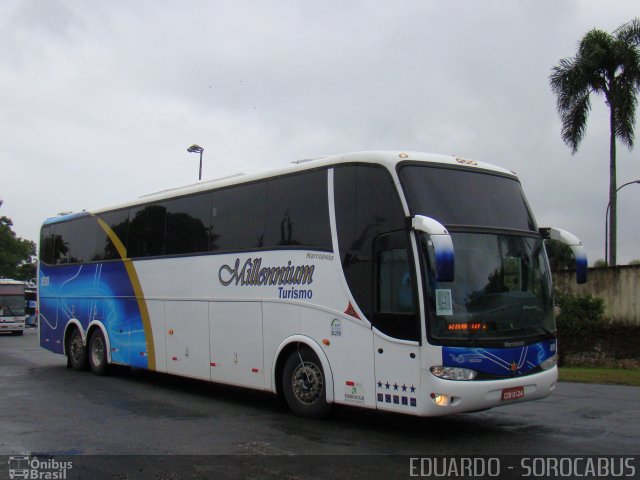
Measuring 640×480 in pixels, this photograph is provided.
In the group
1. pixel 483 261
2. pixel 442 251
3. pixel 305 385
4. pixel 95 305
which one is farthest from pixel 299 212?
pixel 95 305

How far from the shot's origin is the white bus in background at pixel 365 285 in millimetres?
7879

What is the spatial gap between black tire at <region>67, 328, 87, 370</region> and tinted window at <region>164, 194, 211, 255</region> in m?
4.67

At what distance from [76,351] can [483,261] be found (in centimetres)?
1128

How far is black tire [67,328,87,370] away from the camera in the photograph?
15758mm

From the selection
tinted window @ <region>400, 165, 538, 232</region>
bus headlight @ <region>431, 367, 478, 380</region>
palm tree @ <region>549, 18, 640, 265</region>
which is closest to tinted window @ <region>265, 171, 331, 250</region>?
tinted window @ <region>400, 165, 538, 232</region>

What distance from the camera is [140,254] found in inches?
531

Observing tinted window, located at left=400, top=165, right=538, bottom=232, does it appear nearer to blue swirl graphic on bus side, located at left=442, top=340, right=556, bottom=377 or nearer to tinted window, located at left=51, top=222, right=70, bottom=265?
blue swirl graphic on bus side, located at left=442, top=340, right=556, bottom=377

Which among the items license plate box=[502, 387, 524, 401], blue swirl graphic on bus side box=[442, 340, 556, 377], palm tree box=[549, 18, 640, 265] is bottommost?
license plate box=[502, 387, 524, 401]

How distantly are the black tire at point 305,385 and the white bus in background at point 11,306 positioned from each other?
34.5 meters

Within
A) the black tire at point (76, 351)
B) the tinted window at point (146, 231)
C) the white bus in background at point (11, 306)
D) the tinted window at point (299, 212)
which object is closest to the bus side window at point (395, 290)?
the tinted window at point (299, 212)

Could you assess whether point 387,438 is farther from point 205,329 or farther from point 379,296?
point 205,329

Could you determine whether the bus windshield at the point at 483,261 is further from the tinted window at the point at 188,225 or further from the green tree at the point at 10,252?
the green tree at the point at 10,252

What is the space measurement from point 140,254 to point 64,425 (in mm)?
4945

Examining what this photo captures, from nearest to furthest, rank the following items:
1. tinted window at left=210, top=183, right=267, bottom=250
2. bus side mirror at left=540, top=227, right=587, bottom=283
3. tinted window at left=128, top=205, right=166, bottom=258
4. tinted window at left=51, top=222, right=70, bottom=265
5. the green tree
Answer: bus side mirror at left=540, top=227, right=587, bottom=283, tinted window at left=210, top=183, right=267, bottom=250, tinted window at left=128, top=205, right=166, bottom=258, tinted window at left=51, top=222, right=70, bottom=265, the green tree
